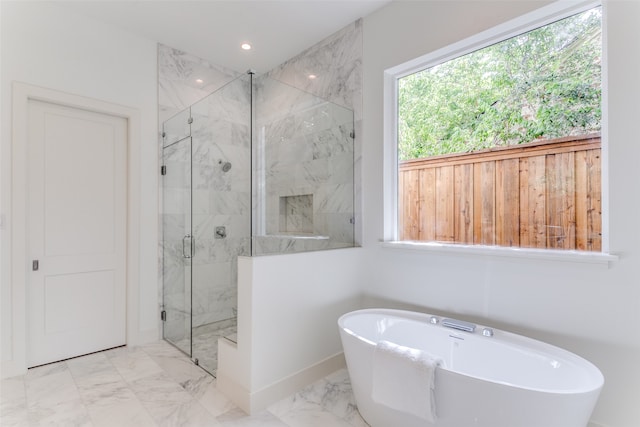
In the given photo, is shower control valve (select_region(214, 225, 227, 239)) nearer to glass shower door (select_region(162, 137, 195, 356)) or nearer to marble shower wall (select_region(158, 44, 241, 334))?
marble shower wall (select_region(158, 44, 241, 334))

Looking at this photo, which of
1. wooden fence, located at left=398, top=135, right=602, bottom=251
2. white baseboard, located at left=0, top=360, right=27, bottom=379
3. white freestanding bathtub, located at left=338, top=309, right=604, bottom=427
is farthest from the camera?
white baseboard, located at left=0, top=360, right=27, bottom=379

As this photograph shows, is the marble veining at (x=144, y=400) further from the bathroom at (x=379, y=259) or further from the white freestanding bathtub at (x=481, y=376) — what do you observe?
the white freestanding bathtub at (x=481, y=376)

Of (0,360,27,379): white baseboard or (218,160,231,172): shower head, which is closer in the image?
(0,360,27,379): white baseboard

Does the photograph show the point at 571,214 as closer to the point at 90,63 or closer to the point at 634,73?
the point at 634,73

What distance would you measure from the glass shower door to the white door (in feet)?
1.13

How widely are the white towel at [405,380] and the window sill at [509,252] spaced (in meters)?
0.87

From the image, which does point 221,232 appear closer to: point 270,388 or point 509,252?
point 270,388

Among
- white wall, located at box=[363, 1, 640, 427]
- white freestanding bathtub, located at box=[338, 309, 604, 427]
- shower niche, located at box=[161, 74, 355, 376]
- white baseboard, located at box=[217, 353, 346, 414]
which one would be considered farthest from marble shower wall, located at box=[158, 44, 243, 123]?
white freestanding bathtub, located at box=[338, 309, 604, 427]

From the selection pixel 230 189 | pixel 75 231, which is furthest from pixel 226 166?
pixel 75 231

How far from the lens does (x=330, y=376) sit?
235 cm

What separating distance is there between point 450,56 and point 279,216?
1760 mm

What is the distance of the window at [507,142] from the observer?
1782 millimetres

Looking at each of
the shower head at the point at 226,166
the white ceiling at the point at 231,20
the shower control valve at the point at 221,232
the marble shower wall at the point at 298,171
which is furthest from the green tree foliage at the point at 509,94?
the shower control valve at the point at 221,232

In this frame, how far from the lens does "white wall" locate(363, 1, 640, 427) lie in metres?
1.56
